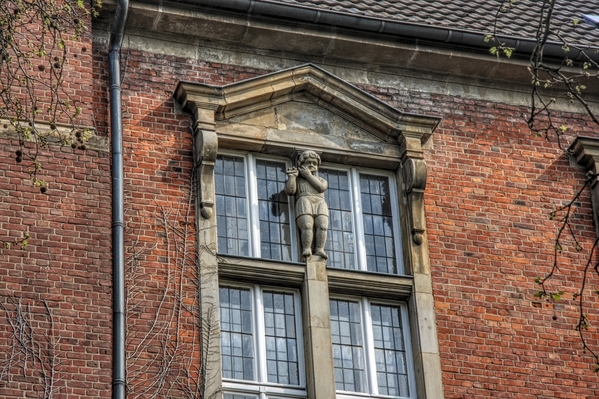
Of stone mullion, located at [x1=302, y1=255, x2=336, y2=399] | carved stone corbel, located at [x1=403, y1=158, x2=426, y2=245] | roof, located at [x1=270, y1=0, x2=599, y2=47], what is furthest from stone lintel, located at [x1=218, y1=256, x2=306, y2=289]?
roof, located at [x1=270, y1=0, x2=599, y2=47]

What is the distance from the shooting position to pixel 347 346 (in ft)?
52.4

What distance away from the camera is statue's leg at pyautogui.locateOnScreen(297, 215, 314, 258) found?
16278 mm

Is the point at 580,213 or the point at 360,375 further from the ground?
the point at 580,213

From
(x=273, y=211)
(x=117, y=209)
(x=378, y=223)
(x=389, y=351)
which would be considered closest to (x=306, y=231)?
(x=273, y=211)

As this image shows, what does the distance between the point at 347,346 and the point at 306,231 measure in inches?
50.0

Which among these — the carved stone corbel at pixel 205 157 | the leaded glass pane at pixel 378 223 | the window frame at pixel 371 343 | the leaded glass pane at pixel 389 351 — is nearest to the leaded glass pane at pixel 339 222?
the leaded glass pane at pixel 378 223

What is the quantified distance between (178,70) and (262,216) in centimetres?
191

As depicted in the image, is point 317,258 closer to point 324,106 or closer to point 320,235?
point 320,235

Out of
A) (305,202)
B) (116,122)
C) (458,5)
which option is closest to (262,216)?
(305,202)

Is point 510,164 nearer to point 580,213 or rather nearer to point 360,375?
point 580,213

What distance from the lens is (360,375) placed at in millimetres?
15836

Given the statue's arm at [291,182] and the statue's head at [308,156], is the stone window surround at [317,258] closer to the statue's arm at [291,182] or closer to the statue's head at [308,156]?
the statue's head at [308,156]

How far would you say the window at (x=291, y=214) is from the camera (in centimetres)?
1634

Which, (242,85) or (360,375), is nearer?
(360,375)
